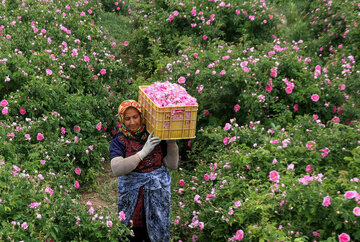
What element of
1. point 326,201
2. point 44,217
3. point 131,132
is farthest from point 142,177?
point 326,201

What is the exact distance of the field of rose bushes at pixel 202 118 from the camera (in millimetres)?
3008

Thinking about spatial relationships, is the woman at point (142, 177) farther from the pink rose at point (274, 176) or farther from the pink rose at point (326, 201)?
the pink rose at point (326, 201)

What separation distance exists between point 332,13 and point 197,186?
5313 millimetres

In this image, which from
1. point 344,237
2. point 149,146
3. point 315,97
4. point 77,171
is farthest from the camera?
point 315,97

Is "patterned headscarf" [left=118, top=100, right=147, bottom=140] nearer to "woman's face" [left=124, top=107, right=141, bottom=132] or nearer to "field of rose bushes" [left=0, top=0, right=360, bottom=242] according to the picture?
"woman's face" [left=124, top=107, right=141, bottom=132]

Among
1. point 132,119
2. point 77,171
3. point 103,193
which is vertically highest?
point 132,119

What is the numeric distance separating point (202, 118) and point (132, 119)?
222 cm

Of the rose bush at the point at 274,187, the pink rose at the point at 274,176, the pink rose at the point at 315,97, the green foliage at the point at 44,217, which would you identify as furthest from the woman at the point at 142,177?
the pink rose at the point at 315,97

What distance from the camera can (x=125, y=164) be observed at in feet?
10.0

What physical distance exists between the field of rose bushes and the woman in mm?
285

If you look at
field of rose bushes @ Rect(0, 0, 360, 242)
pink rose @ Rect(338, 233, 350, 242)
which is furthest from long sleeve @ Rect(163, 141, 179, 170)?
pink rose @ Rect(338, 233, 350, 242)

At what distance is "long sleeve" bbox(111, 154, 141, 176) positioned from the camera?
304cm

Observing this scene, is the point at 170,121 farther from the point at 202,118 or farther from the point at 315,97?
the point at 315,97

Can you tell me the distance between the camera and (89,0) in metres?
8.31
